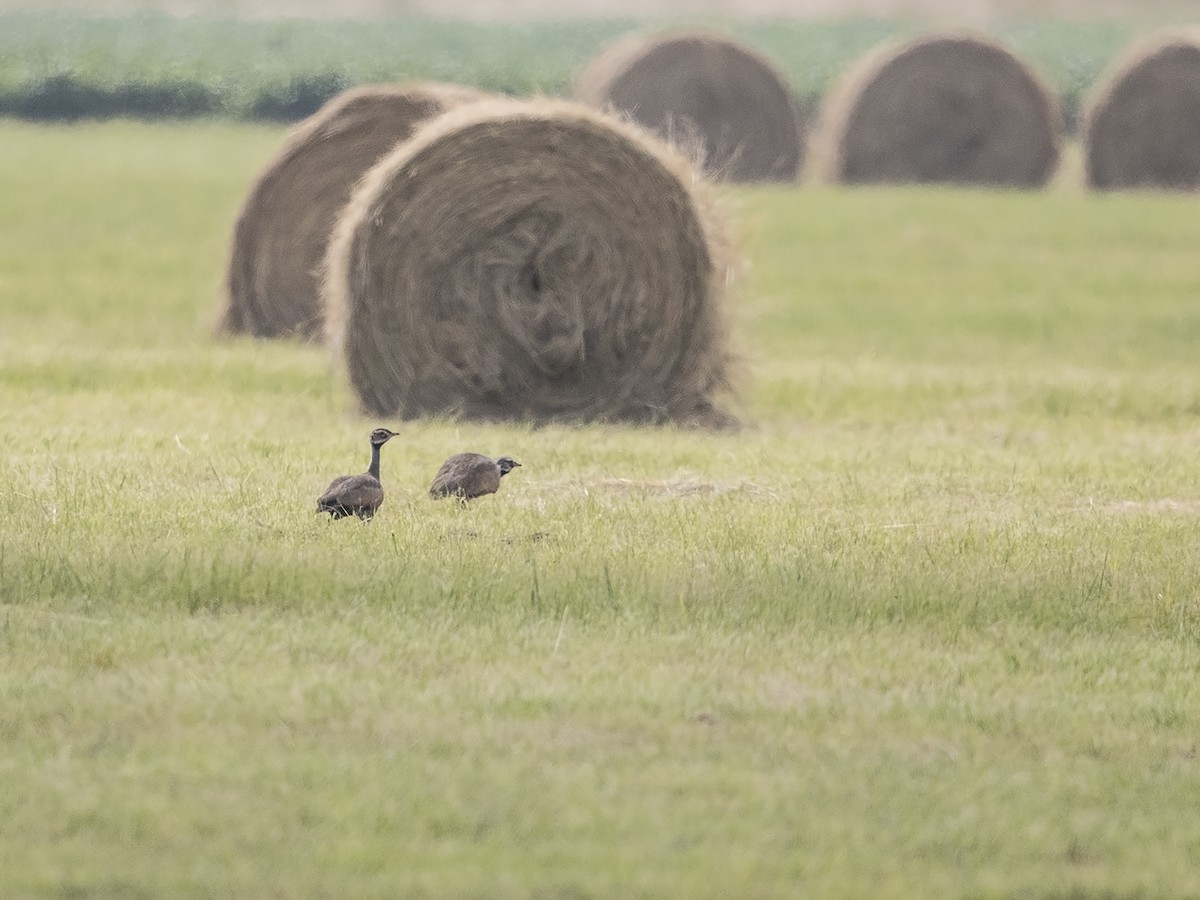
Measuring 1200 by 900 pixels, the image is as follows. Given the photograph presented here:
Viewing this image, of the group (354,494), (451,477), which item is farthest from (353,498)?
(451,477)

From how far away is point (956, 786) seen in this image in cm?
574

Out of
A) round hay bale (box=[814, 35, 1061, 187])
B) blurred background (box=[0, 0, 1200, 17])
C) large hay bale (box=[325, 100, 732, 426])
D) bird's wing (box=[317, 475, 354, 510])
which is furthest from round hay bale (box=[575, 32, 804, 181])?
blurred background (box=[0, 0, 1200, 17])

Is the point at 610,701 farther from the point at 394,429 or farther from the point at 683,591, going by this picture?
the point at 394,429

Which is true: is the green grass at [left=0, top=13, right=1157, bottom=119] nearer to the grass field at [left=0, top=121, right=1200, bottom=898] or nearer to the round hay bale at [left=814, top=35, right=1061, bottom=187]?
the round hay bale at [left=814, top=35, right=1061, bottom=187]

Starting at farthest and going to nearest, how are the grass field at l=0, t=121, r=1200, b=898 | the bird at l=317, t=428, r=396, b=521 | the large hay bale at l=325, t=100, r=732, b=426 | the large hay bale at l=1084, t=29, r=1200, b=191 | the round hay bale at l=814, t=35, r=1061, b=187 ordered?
1. the round hay bale at l=814, t=35, r=1061, b=187
2. the large hay bale at l=1084, t=29, r=1200, b=191
3. the large hay bale at l=325, t=100, r=732, b=426
4. the bird at l=317, t=428, r=396, b=521
5. the grass field at l=0, t=121, r=1200, b=898

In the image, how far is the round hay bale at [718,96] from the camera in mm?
28734

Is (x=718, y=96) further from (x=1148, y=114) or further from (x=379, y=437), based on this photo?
(x=379, y=437)

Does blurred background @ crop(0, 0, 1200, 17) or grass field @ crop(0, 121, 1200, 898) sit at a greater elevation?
blurred background @ crop(0, 0, 1200, 17)

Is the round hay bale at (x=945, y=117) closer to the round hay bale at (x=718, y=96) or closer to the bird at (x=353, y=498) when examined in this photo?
the round hay bale at (x=718, y=96)

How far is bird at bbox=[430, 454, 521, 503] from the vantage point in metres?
8.81

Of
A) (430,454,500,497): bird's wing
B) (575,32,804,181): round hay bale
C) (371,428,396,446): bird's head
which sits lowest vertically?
(430,454,500,497): bird's wing

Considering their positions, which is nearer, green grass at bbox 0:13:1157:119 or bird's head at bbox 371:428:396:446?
bird's head at bbox 371:428:396:446

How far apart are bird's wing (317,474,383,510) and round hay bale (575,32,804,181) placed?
20.6 m

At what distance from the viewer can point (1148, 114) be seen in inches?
1104
